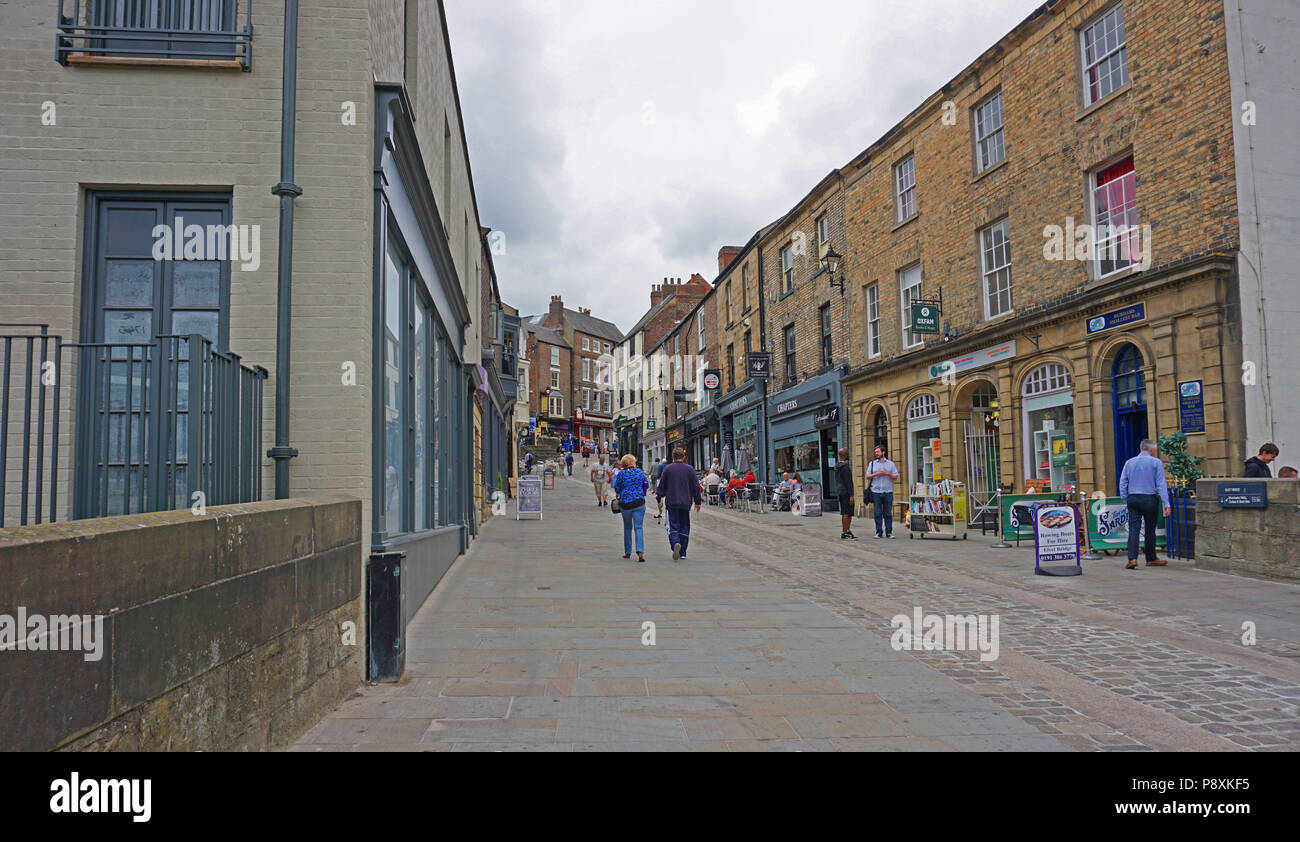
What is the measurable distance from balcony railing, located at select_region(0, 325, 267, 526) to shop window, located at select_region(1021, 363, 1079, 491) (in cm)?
1329

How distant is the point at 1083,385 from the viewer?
→ 46.5 ft

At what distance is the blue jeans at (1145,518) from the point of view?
35.3ft

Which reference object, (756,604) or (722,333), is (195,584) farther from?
(722,333)

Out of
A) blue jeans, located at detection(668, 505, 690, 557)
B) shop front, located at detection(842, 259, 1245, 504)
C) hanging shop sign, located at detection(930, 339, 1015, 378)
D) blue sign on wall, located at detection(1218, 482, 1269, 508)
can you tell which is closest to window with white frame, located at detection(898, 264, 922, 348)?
shop front, located at detection(842, 259, 1245, 504)

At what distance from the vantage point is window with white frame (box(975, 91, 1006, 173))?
16.9 m

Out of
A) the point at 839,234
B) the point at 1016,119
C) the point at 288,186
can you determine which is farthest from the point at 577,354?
the point at 288,186

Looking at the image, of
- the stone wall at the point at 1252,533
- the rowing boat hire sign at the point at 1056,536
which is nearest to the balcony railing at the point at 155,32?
the rowing boat hire sign at the point at 1056,536

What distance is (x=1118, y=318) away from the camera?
13.3 meters

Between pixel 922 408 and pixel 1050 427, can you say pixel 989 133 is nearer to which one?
Answer: pixel 922 408

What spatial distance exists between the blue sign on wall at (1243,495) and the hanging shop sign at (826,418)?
1385cm

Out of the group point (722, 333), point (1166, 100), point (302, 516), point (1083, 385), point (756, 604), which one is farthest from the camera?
point (722, 333)

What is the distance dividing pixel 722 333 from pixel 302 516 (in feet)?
108

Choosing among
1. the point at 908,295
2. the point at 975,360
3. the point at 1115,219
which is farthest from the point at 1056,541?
the point at 908,295
